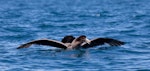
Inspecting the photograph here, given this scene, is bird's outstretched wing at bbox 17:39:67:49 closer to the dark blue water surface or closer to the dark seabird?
the dark seabird

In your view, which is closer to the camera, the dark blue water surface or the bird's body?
the dark blue water surface

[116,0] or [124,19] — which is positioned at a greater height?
[116,0]

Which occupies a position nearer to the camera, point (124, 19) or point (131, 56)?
point (131, 56)

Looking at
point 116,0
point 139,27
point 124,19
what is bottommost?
point 139,27

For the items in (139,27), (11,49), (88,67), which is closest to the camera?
(88,67)

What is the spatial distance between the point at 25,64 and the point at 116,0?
43573 mm

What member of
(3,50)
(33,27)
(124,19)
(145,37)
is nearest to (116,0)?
(124,19)

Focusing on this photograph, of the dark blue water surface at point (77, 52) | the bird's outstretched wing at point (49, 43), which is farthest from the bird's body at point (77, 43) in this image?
the dark blue water surface at point (77, 52)

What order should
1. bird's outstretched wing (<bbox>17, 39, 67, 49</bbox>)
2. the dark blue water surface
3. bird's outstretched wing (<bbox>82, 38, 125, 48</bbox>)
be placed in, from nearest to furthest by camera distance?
the dark blue water surface < bird's outstretched wing (<bbox>17, 39, 67, 49</bbox>) < bird's outstretched wing (<bbox>82, 38, 125, 48</bbox>)

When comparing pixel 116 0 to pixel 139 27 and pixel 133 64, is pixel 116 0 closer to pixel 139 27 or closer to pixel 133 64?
pixel 139 27

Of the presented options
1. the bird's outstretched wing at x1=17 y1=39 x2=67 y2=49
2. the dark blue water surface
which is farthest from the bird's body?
the dark blue water surface

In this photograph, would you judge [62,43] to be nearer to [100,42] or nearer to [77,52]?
[77,52]

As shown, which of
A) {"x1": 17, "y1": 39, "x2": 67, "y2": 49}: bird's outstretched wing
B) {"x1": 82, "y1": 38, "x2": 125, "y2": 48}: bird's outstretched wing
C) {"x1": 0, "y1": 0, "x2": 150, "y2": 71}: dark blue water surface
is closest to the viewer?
{"x1": 0, "y1": 0, "x2": 150, "y2": 71}: dark blue water surface

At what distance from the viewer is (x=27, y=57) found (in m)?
16.0
